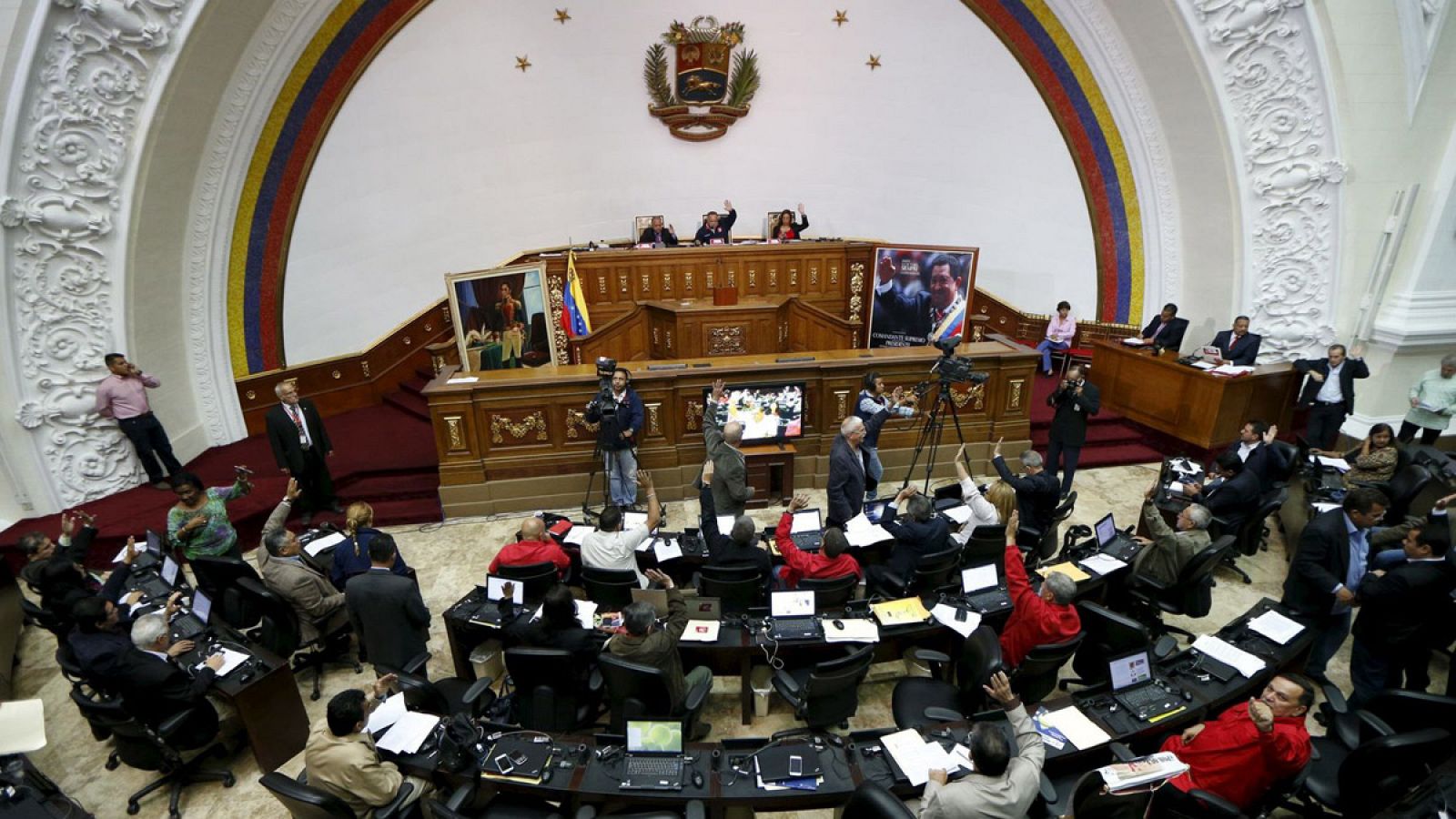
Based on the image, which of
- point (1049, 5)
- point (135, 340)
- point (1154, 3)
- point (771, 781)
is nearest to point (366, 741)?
point (771, 781)

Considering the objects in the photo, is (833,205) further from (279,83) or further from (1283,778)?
(1283,778)

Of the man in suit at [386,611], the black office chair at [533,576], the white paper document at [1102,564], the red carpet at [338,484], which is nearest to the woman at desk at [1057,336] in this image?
the white paper document at [1102,564]

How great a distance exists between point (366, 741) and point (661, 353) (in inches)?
299

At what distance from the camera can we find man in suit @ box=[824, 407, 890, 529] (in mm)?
5348

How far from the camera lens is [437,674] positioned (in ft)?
16.3

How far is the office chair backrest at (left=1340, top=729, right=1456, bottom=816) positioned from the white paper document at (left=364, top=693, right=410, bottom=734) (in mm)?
4641

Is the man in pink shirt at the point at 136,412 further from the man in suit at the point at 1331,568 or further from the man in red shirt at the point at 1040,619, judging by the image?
the man in suit at the point at 1331,568

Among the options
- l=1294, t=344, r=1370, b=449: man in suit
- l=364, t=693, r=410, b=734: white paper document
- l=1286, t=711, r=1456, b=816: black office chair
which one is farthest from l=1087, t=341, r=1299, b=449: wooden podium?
l=364, t=693, r=410, b=734: white paper document

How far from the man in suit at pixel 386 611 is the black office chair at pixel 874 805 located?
9.11 feet

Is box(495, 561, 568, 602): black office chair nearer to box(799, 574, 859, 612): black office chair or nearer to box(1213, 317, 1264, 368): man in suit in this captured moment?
box(799, 574, 859, 612): black office chair

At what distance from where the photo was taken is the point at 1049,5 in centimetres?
990

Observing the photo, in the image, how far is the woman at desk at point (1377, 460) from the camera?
18.9ft

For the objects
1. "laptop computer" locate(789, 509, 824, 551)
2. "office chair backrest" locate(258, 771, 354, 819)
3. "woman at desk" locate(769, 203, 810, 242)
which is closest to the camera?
"office chair backrest" locate(258, 771, 354, 819)

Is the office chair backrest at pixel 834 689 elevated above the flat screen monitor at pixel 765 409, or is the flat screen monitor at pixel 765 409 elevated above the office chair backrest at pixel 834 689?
the flat screen monitor at pixel 765 409
